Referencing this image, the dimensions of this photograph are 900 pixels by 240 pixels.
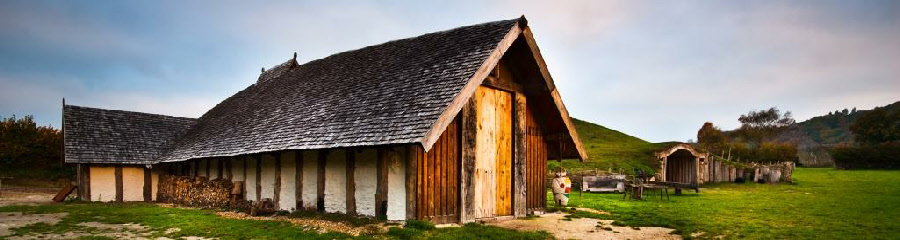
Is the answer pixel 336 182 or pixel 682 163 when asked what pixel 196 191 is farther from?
pixel 682 163

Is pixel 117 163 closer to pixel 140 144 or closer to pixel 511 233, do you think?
pixel 140 144

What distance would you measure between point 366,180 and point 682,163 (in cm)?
Answer: 2662

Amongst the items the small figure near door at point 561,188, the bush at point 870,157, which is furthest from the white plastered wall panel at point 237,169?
the bush at point 870,157

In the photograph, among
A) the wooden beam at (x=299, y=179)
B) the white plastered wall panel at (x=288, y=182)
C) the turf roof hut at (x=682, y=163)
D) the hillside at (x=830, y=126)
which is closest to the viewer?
the wooden beam at (x=299, y=179)

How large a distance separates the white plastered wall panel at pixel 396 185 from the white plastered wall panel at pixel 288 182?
4159mm

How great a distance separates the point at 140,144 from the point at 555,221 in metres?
19.8

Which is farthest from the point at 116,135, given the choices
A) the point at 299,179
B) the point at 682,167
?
the point at 682,167

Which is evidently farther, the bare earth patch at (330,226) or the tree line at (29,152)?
the tree line at (29,152)

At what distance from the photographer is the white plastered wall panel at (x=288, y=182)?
50.5 ft

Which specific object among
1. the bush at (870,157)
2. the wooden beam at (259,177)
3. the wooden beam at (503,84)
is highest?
the wooden beam at (503,84)

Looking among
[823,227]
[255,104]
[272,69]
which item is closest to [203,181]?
[255,104]

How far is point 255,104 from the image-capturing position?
2130 cm

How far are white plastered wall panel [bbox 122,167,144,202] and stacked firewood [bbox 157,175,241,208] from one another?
0.75 m

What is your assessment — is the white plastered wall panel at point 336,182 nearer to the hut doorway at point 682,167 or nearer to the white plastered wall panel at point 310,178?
the white plastered wall panel at point 310,178
